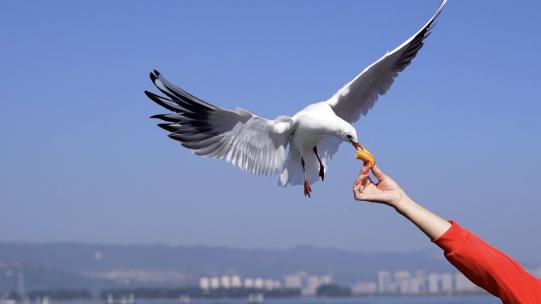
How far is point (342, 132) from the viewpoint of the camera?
340 cm

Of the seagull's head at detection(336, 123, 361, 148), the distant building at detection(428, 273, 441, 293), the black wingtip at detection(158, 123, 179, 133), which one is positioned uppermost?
the distant building at detection(428, 273, 441, 293)

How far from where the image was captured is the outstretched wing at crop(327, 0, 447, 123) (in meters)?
4.66

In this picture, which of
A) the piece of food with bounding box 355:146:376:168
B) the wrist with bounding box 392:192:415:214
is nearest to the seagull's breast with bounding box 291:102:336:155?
the piece of food with bounding box 355:146:376:168

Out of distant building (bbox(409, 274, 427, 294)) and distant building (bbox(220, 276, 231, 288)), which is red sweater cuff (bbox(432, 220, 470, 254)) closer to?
distant building (bbox(409, 274, 427, 294))

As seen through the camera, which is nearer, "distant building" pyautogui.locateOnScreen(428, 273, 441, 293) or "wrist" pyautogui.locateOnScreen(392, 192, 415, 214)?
"wrist" pyautogui.locateOnScreen(392, 192, 415, 214)

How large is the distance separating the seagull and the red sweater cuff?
1754 millimetres

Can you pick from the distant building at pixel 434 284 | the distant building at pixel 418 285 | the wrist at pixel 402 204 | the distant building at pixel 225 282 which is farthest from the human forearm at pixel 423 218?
the distant building at pixel 225 282

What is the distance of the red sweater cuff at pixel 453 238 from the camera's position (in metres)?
1.43

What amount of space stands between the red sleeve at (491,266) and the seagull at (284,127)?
5.80ft

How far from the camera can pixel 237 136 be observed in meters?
4.14

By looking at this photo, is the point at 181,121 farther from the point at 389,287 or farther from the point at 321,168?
the point at 389,287

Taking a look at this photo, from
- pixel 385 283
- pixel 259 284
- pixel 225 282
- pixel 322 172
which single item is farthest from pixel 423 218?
pixel 385 283

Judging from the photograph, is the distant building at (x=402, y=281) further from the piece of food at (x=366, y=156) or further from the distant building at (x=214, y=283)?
the piece of food at (x=366, y=156)

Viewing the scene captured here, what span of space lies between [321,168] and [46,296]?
415 feet
